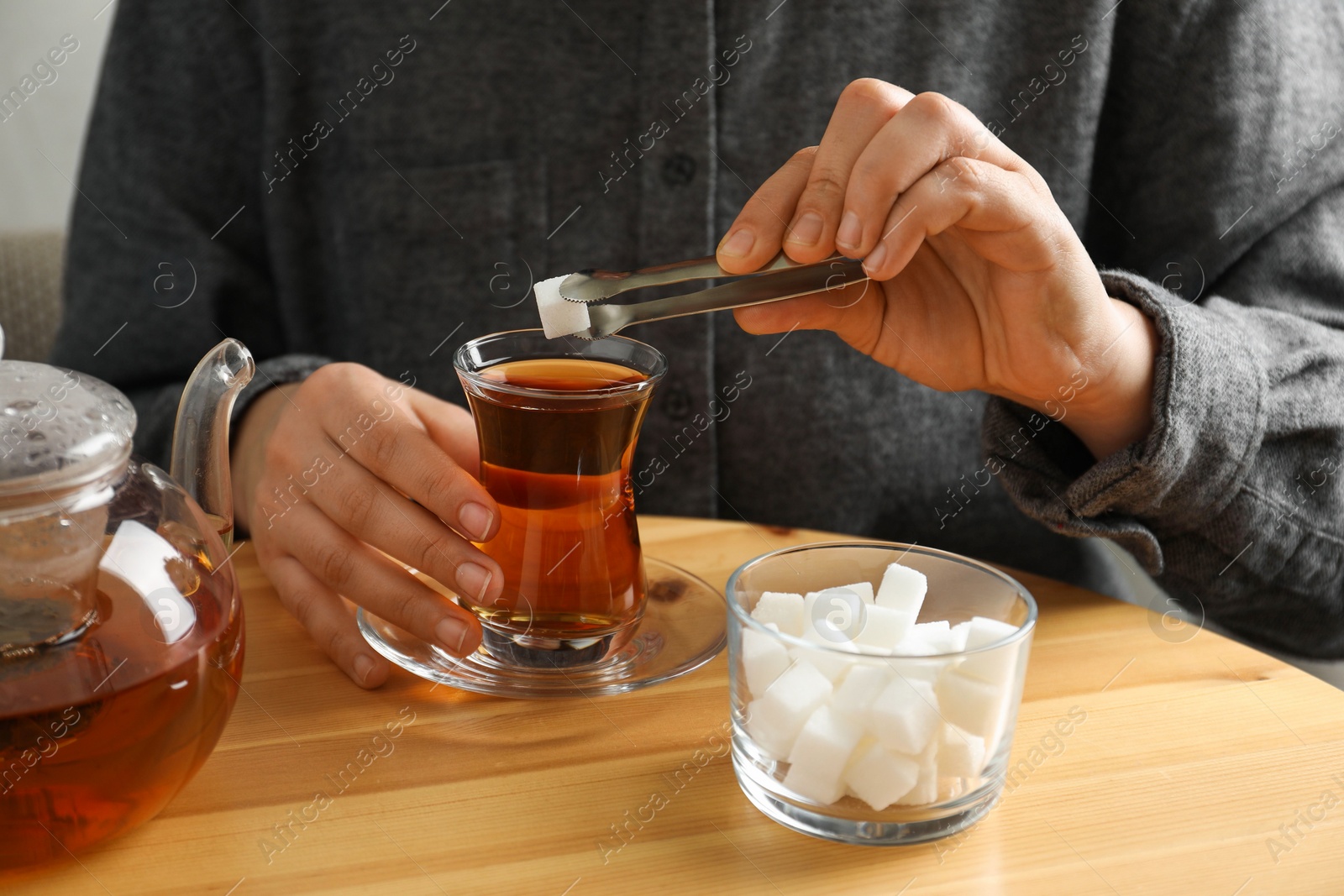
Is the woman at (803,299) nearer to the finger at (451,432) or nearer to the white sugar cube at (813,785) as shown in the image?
the finger at (451,432)

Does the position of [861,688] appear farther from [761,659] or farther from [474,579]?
[474,579]

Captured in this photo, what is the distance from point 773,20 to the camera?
1108mm

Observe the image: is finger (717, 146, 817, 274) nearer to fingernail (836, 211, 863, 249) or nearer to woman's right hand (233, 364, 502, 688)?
fingernail (836, 211, 863, 249)

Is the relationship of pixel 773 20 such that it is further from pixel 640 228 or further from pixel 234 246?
pixel 234 246

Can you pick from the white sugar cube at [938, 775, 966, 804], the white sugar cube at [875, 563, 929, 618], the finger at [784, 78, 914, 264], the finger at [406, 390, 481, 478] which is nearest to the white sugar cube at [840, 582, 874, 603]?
the white sugar cube at [875, 563, 929, 618]

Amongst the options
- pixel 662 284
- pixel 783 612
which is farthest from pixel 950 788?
pixel 662 284

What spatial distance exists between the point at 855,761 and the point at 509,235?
855 millimetres

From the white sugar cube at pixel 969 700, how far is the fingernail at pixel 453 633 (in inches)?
12.0

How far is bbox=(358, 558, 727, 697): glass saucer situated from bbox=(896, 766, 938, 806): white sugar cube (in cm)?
18

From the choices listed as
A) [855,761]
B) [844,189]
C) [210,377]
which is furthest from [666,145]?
[855,761]

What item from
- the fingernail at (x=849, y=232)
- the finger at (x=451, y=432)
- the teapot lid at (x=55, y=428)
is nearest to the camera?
the teapot lid at (x=55, y=428)

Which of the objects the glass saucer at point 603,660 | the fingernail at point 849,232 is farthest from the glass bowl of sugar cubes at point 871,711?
the fingernail at point 849,232

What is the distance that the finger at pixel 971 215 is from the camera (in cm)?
65

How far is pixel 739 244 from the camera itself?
65 cm
